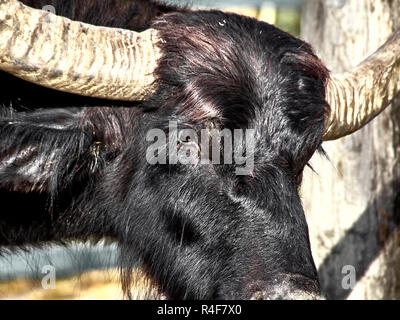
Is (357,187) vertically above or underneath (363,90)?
underneath

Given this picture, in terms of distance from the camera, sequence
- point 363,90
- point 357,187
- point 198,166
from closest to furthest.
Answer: point 198,166 < point 363,90 < point 357,187

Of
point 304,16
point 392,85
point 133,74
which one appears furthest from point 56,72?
point 304,16

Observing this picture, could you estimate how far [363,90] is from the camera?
444cm

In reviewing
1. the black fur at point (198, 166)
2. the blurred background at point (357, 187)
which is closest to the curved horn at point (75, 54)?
the black fur at point (198, 166)

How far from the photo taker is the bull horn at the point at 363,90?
4.31 metres

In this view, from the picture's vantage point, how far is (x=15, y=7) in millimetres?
3340

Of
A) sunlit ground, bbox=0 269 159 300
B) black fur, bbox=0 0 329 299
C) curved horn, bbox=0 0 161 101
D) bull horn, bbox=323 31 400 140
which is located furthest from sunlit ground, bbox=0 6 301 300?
bull horn, bbox=323 31 400 140

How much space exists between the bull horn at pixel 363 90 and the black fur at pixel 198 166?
200 mm

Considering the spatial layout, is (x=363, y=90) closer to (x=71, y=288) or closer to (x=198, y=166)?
(x=198, y=166)

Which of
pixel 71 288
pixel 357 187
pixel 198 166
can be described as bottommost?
pixel 71 288

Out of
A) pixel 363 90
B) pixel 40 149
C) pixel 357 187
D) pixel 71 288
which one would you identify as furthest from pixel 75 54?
pixel 71 288

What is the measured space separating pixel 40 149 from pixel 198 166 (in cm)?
78

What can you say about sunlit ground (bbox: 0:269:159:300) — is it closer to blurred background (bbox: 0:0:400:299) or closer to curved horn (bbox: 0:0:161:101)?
blurred background (bbox: 0:0:400:299)

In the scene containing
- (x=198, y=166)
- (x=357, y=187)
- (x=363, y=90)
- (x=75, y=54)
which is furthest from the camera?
(x=357, y=187)
